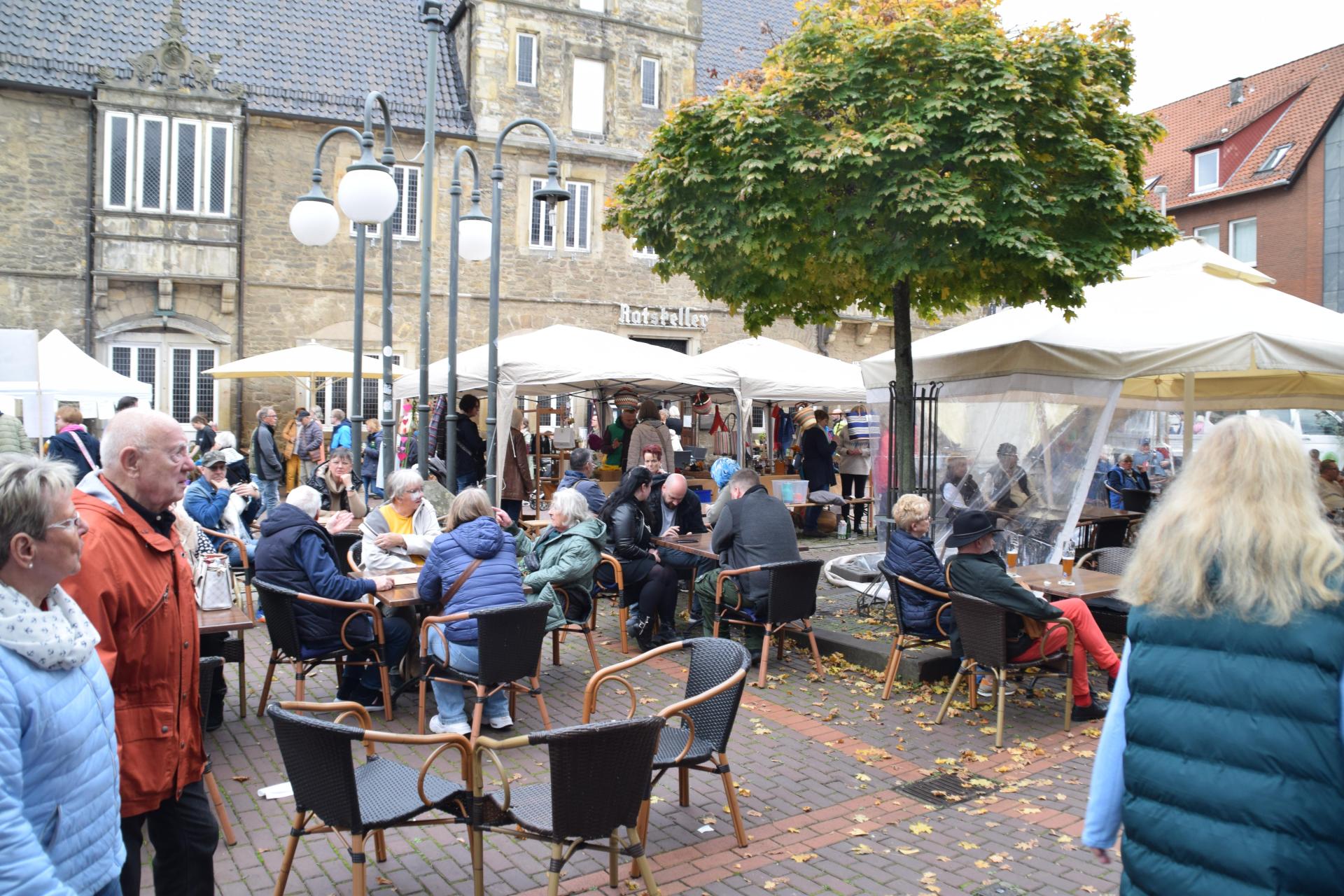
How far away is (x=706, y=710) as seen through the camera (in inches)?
171

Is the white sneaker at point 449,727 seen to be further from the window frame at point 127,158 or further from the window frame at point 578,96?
the window frame at point 578,96

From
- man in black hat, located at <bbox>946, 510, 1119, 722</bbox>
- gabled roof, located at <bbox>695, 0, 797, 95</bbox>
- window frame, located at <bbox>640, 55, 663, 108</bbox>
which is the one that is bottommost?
man in black hat, located at <bbox>946, 510, 1119, 722</bbox>

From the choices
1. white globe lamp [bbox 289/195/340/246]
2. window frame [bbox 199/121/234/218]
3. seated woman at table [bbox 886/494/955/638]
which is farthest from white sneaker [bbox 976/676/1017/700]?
window frame [bbox 199/121/234/218]

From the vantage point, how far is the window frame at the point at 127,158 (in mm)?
18578

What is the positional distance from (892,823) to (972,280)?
213 inches

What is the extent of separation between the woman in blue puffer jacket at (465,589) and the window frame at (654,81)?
18957 millimetres

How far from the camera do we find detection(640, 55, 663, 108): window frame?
22.7 metres

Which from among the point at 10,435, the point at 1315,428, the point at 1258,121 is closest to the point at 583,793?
the point at 10,435

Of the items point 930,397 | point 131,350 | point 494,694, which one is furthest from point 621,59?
point 494,694

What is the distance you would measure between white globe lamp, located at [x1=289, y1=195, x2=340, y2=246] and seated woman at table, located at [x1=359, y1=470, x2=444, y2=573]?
3.17 m

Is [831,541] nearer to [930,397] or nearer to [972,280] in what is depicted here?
[930,397]

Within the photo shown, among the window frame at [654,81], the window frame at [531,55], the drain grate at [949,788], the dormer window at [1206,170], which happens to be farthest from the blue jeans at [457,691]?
the dormer window at [1206,170]

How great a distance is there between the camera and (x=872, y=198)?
25.0 feet

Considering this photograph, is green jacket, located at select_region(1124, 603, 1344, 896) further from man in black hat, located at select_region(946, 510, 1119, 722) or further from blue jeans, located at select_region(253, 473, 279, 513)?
blue jeans, located at select_region(253, 473, 279, 513)
